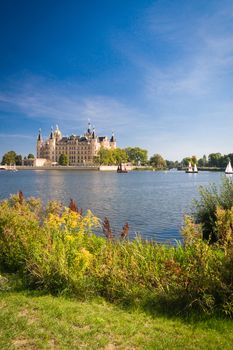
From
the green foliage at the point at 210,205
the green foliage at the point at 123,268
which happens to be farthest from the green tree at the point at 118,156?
the green foliage at the point at 123,268

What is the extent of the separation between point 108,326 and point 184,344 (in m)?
1.34

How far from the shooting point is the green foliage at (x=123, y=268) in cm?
693

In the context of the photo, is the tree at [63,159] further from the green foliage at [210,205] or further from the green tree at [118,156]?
the green foliage at [210,205]

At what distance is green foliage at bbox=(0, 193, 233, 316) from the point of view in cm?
693

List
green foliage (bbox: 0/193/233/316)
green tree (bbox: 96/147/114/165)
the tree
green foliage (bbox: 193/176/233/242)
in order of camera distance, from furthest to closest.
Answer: the tree, green tree (bbox: 96/147/114/165), green foliage (bbox: 193/176/233/242), green foliage (bbox: 0/193/233/316)

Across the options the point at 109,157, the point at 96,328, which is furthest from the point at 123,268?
the point at 109,157

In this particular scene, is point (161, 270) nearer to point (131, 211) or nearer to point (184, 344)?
point (184, 344)

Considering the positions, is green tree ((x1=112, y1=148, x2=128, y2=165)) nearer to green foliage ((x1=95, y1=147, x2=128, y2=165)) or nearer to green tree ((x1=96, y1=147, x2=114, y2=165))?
green foliage ((x1=95, y1=147, x2=128, y2=165))

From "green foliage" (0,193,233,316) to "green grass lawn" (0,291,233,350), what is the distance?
54 centimetres

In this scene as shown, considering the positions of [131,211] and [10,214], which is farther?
[131,211]

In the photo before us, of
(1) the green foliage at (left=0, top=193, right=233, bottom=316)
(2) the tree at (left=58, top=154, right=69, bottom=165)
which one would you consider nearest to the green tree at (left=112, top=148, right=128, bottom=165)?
(2) the tree at (left=58, top=154, right=69, bottom=165)

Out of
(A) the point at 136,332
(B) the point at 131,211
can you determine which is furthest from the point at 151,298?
(B) the point at 131,211

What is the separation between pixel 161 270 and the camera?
8352mm

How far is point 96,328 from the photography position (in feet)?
19.6
